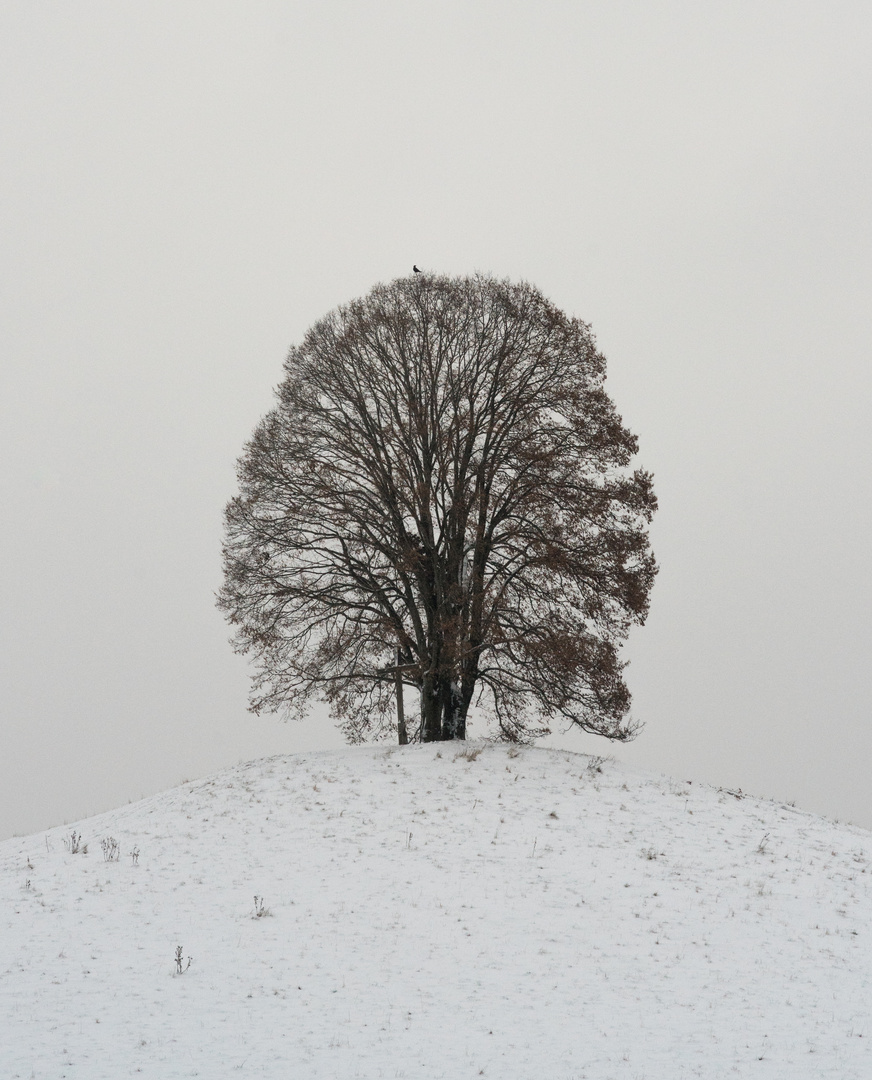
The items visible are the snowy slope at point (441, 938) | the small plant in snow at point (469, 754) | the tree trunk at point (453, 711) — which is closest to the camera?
the snowy slope at point (441, 938)

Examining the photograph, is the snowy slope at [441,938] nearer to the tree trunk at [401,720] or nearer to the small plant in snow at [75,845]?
the small plant in snow at [75,845]

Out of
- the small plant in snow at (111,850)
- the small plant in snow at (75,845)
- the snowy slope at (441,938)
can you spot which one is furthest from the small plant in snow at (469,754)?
the small plant in snow at (75,845)

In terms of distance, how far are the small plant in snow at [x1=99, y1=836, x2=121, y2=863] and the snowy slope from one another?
0.19 m

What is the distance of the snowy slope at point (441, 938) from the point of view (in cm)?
873

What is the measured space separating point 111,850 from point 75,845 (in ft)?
3.59

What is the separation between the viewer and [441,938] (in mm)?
11102

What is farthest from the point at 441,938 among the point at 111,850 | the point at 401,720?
the point at 401,720

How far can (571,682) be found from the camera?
1886 cm

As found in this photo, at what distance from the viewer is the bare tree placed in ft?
64.3

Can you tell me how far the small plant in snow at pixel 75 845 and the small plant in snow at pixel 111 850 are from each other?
0.50m

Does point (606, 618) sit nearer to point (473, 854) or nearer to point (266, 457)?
point (473, 854)

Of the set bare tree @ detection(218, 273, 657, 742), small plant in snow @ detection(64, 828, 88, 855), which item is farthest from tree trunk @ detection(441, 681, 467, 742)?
small plant in snow @ detection(64, 828, 88, 855)

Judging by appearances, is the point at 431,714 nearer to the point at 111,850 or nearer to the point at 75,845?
the point at 111,850

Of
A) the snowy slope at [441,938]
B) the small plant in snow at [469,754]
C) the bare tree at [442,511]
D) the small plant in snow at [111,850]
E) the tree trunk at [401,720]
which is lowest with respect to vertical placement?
the snowy slope at [441,938]
